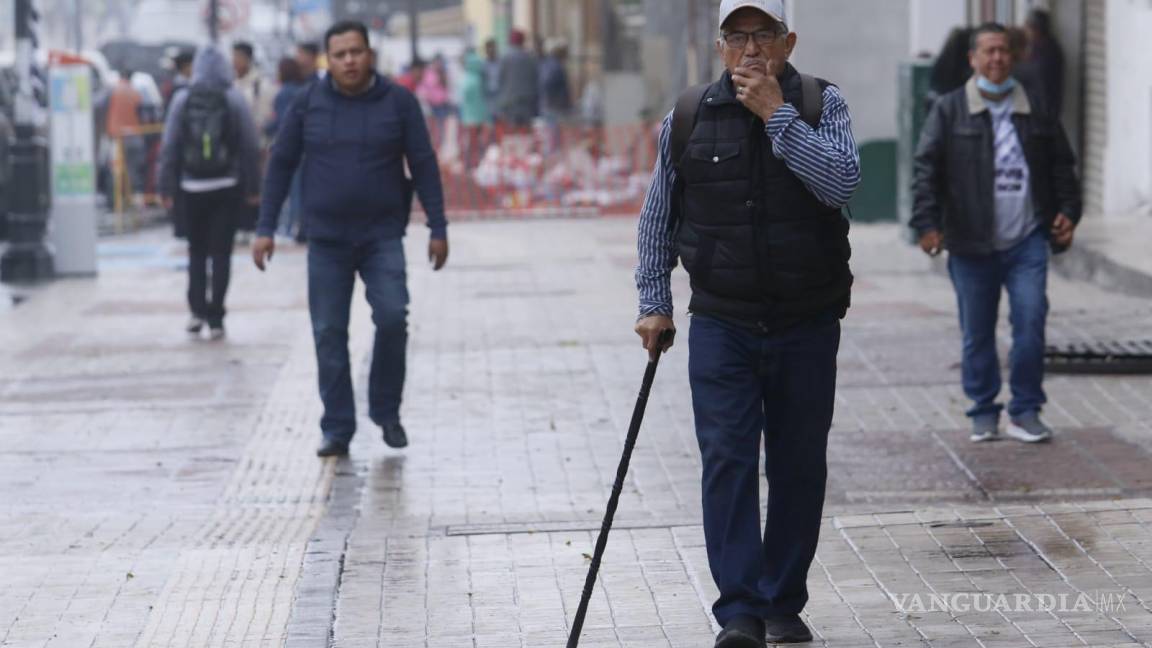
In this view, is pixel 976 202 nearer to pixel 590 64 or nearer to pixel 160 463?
pixel 160 463

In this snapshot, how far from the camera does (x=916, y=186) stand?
863cm

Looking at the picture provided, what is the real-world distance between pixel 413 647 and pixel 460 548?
1.25m

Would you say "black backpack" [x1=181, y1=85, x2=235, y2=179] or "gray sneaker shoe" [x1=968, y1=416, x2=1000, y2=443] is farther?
"black backpack" [x1=181, y1=85, x2=235, y2=179]

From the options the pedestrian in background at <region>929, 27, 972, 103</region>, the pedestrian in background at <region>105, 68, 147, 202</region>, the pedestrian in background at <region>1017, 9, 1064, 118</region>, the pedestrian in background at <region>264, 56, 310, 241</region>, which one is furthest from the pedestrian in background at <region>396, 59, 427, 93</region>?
the pedestrian in background at <region>929, 27, 972, 103</region>

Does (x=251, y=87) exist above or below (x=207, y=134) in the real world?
above

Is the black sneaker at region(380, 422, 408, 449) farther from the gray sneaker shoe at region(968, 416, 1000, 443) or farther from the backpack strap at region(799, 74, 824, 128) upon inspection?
the backpack strap at region(799, 74, 824, 128)

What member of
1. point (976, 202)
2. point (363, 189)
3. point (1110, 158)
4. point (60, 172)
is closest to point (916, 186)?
point (976, 202)

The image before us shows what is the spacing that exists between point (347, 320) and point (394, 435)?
0.55 metres

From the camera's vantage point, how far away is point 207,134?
1310 cm

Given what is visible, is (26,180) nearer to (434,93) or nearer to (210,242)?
(210,242)

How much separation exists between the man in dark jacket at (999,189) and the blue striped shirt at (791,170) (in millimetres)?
3020

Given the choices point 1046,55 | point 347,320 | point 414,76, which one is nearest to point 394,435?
point 347,320

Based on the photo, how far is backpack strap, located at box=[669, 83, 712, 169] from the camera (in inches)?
217
